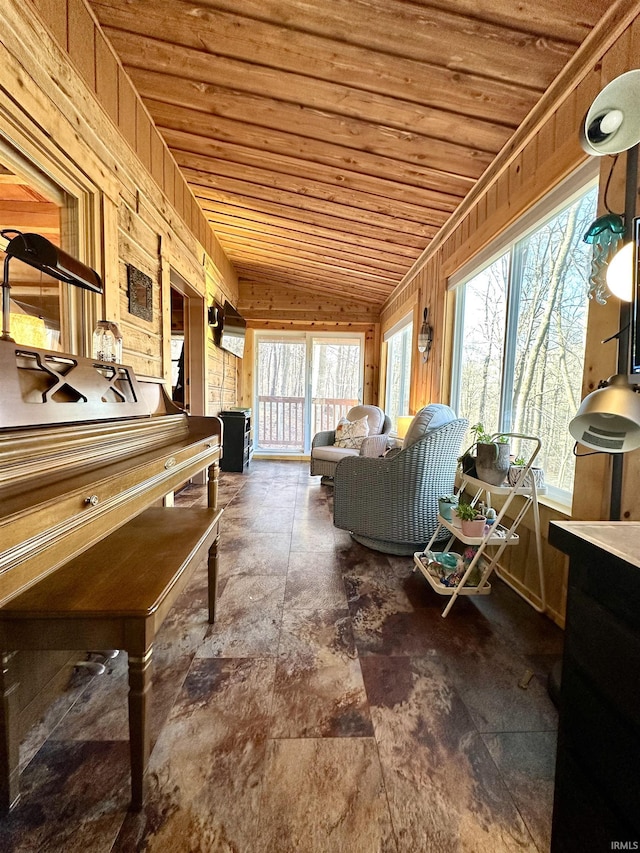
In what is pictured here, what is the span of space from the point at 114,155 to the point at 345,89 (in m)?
1.34

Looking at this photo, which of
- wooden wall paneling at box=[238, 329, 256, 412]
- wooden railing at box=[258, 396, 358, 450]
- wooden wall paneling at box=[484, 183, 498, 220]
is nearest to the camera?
wooden wall paneling at box=[484, 183, 498, 220]

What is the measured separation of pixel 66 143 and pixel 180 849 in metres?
2.50

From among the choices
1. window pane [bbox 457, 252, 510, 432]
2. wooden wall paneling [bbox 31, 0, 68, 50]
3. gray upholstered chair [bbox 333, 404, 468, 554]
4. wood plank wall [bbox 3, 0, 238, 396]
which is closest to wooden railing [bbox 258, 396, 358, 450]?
wood plank wall [bbox 3, 0, 238, 396]

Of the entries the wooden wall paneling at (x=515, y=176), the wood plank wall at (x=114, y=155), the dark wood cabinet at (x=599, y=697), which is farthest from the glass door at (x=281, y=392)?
the dark wood cabinet at (x=599, y=697)

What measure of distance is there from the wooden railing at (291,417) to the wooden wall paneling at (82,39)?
420 cm

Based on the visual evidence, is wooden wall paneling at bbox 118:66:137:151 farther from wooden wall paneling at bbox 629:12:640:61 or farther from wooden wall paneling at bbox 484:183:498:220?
wooden wall paneling at bbox 629:12:640:61

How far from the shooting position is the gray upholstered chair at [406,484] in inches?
80.7

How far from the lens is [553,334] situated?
1.83 meters

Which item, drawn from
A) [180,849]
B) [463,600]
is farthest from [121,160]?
[463,600]

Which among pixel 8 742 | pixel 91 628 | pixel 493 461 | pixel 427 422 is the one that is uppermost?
pixel 427 422

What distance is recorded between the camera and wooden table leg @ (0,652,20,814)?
2.70 feet

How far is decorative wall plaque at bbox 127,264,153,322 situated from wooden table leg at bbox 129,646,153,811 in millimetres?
2045

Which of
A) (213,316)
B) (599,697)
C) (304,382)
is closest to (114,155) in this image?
(213,316)

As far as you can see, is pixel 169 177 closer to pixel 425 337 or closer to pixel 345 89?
pixel 345 89
